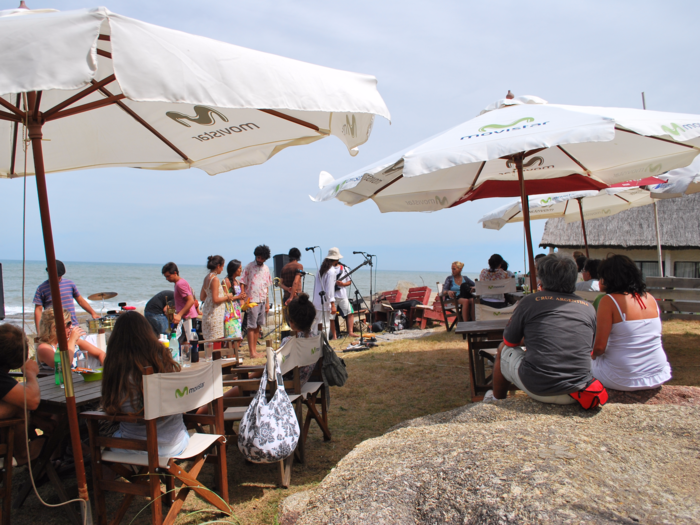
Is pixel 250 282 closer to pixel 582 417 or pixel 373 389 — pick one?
pixel 373 389

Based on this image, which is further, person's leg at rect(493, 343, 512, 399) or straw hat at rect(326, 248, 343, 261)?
straw hat at rect(326, 248, 343, 261)

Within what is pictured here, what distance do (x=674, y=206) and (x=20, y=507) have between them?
16615mm

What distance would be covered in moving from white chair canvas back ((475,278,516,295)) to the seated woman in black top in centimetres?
110

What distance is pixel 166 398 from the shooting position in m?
2.25

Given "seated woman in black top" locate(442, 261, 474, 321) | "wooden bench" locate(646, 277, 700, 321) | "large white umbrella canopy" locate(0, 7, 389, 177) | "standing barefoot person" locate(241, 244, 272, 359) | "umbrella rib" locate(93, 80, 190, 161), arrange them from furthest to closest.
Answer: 1. "seated woman in black top" locate(442, 261, 474, 321)
2. "wooden bench" locate(646, 277, 700, 321)
3. "standing barefoot person" locate(241, 244, 272, 359)
4. "umbrella rib" locate(93, 80, 190, 161)
5. "large white umbrella canopy" locate(0, 7, 389, 177)

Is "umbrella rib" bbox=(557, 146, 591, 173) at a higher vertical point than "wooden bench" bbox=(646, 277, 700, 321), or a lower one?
higher

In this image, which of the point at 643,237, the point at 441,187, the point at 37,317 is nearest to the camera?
the point at 37,317

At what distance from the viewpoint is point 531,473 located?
1886 mm

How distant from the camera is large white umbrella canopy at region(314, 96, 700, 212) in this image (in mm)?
3189

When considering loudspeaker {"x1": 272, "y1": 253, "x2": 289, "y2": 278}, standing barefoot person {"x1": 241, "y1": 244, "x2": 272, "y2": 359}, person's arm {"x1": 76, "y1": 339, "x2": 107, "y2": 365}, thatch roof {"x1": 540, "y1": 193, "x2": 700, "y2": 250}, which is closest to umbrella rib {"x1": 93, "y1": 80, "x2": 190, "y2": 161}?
person's arm {"x1": 76, "y1": 339, "x2": 107, "y2": 365}

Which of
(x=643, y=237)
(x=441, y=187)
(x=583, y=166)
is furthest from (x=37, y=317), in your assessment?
(x=643, y=237)

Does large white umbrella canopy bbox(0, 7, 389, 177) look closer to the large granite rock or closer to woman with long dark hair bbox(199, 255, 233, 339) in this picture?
the large granite rock

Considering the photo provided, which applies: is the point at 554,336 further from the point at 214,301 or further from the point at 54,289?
the point at 214,301

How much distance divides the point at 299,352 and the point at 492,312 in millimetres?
4499
